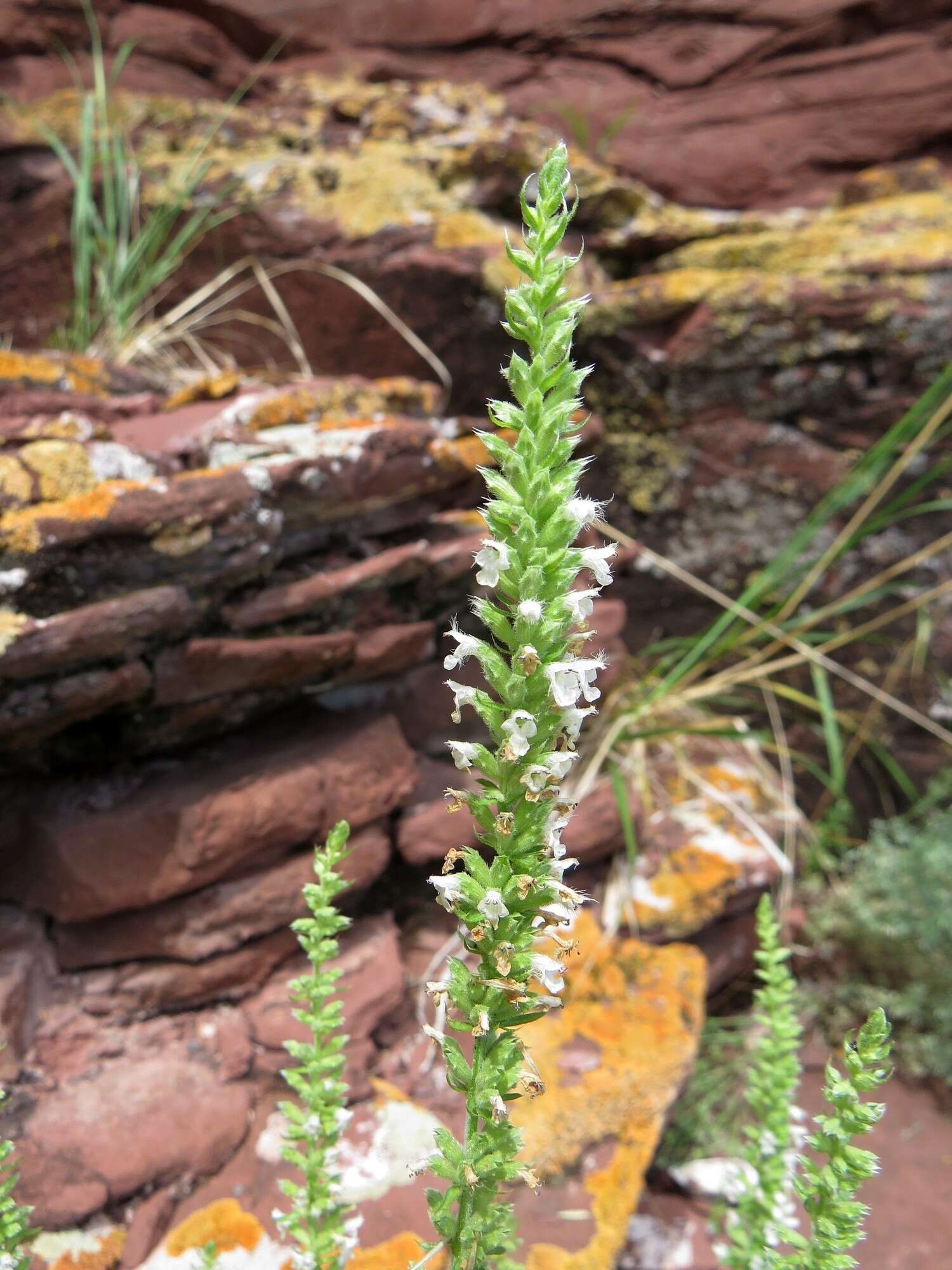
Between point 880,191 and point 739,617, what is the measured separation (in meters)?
2.40

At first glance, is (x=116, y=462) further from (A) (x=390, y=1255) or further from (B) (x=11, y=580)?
(A) (x=390, y=1255)

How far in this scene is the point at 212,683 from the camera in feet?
7.45

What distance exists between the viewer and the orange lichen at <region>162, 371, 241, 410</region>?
8.70ft

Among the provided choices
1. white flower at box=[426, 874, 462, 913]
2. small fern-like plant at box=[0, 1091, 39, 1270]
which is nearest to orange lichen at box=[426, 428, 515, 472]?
white flower at box=[426, 874, 462, 913]

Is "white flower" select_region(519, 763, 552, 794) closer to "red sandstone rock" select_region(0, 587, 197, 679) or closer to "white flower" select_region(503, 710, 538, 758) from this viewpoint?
"white flower" select_region(503, 710, 538, 758)

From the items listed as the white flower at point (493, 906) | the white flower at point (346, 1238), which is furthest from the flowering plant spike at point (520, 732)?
the white flower at point (346, 1238)

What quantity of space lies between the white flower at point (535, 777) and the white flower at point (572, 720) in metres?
0.06

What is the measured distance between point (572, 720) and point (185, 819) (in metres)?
1.70

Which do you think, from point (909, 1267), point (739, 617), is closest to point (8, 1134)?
point (909, 1267)

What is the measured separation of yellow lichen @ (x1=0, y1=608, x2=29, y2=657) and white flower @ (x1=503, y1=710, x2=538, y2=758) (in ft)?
4.82

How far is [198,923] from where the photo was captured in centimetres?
230

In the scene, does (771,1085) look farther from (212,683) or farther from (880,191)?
(880,191)

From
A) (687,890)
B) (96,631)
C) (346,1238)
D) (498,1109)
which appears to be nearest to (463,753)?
→ (498,1109)

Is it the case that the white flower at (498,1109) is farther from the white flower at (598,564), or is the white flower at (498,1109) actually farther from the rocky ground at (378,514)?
the rocky ground at (378,514)
